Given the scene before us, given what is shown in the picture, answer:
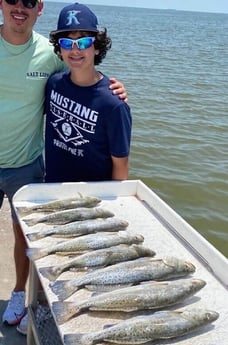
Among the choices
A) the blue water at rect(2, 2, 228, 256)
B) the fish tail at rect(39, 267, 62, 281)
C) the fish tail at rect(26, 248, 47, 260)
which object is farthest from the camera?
the blue water at rect(2, 2, 228, 256)

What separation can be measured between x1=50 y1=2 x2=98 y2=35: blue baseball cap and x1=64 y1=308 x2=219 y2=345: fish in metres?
1.94

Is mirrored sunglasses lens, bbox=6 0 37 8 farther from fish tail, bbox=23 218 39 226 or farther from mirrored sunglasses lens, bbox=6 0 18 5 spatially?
fish tail, bbox=23 218 39 226

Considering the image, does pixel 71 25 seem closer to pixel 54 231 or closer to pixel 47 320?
pixel 54 231

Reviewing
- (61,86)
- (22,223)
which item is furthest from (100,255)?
(61,86)

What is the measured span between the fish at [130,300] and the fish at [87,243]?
408 mm

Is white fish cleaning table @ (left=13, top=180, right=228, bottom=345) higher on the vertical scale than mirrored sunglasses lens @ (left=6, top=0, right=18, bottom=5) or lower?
lower

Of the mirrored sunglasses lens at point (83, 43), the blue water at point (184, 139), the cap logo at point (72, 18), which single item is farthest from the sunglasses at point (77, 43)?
the blue water at point (184, 139)

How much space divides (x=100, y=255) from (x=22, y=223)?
1.92 ft

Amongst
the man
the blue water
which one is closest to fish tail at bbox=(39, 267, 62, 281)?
the man

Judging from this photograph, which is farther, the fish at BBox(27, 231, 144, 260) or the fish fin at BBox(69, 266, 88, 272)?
the fish at BBox(27, 231, 144, 260)

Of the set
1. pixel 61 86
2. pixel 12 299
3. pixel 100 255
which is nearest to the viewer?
pixel 100 255

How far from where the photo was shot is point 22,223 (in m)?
3.19

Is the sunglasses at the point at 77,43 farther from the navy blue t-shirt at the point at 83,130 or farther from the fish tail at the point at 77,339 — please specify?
the fish tail at the point at 77,339

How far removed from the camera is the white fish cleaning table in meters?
2.44
